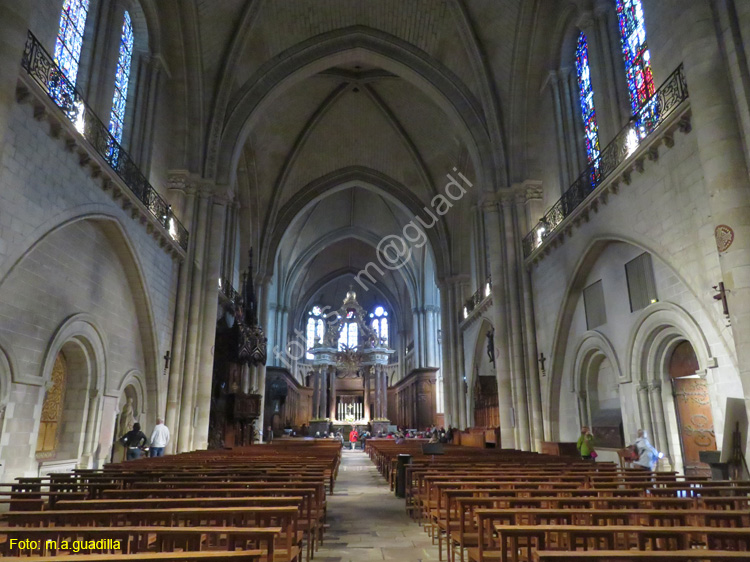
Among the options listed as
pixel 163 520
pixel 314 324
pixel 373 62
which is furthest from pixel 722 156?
pixel 314 324

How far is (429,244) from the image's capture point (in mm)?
25875

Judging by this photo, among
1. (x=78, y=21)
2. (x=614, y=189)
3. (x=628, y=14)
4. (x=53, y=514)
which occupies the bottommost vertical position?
(x=53, y=514)

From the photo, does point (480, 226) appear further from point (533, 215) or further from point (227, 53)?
point (227, 53)

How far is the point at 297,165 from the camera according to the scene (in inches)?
974

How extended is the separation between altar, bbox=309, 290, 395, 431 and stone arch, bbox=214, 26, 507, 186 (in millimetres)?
21341

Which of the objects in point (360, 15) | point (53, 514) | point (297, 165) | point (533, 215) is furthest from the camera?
point (297, 165)

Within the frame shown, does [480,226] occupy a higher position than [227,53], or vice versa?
[227,53]

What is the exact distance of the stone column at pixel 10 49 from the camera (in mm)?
6414

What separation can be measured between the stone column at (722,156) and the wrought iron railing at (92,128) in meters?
9.00

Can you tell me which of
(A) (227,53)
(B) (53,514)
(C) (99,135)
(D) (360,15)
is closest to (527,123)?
(D) (360,15)

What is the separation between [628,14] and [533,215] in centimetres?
591

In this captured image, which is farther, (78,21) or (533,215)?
(533,215)

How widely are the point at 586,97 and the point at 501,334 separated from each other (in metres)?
6.78

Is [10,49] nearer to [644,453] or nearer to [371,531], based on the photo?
[371,531]
